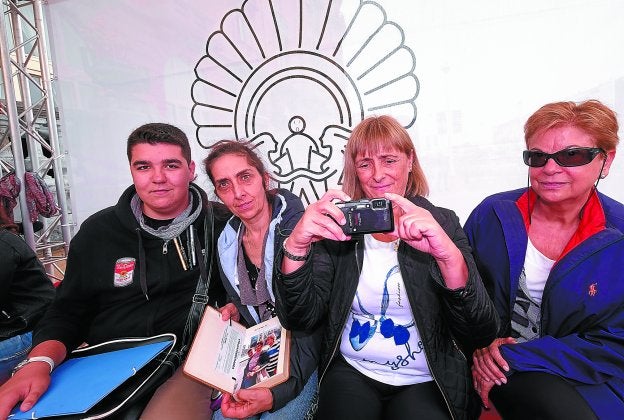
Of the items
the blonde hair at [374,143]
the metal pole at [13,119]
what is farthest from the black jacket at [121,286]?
the metal pole at [13,119]

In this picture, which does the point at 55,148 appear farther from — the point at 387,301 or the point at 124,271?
the point at 387,301


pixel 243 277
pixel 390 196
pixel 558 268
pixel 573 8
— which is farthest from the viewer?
pixel 573 8

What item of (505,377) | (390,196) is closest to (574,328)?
(505,377)

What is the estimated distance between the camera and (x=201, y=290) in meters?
1.76

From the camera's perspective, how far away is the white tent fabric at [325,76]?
2205 mm

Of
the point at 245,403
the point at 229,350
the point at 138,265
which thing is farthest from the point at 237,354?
the point at 138,265

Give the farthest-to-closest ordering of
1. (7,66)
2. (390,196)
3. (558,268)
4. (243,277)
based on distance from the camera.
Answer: (7,66), (243,277), (558,268), (390,196)

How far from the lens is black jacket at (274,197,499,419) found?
3.97 ft

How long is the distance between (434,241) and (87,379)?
4.34 feet

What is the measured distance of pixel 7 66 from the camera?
131 inches

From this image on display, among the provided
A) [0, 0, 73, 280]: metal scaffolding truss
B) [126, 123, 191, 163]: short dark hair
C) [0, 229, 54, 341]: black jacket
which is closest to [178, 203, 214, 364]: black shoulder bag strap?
[126, 123, 191, 163]: short dark hair

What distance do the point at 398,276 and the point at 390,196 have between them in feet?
1.15

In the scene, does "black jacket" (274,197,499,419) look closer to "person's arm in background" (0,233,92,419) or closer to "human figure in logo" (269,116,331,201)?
"person's arm in background" (0,233,92,419)

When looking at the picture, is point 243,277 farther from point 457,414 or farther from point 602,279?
point 602,279
